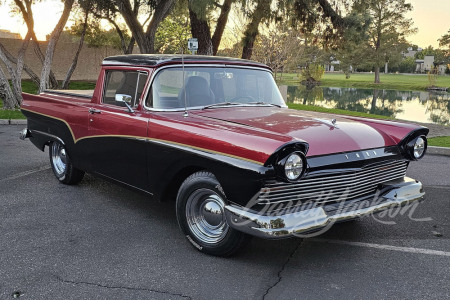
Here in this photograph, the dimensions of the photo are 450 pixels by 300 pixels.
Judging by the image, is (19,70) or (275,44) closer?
(19,70)

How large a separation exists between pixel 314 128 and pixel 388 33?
5533cm

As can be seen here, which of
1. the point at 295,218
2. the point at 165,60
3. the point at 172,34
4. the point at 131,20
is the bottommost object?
the point at 295,218

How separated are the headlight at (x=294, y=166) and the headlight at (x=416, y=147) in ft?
4.86

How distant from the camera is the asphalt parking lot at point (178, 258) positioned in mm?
3092

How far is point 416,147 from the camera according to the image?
4145mm

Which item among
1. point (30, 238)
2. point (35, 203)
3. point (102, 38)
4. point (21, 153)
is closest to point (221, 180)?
point (30, 238)

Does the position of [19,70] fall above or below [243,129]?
above

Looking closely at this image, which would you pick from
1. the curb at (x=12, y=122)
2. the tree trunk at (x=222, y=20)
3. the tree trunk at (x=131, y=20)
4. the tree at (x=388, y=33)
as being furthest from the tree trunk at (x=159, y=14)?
the tree at (x=388, y=33)

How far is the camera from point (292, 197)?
3281mm

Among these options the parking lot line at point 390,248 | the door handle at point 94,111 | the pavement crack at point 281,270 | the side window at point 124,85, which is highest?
the side window at point 124,85

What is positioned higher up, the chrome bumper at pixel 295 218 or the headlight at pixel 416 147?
the headlight at pixel 416 147

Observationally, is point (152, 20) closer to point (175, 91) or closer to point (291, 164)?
point (175, 91)

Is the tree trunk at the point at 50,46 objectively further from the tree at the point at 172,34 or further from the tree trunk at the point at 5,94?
the tree at the point at 172,34

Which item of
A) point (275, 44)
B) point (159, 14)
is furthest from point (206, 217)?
point (275, 44)
